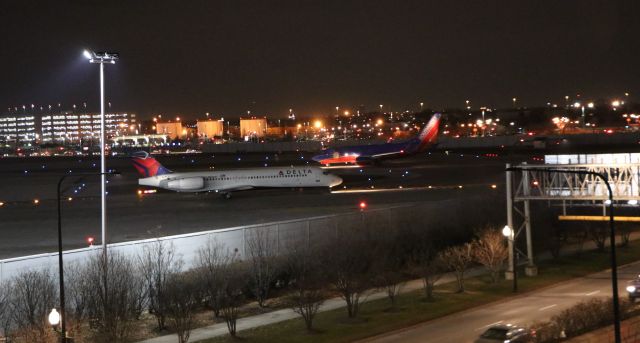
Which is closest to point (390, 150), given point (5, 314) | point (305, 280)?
point (305, 280)

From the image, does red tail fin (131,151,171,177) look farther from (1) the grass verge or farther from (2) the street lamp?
(2) the street lamp

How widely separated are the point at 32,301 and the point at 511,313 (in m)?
20.0

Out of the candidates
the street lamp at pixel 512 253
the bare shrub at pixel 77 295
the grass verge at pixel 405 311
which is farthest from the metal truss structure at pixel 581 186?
the bare shrub at pixel 77 295

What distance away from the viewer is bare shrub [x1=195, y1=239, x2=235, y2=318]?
3291cm

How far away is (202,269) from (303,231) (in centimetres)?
849

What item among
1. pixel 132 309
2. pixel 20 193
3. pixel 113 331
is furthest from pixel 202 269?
pixel 20 193

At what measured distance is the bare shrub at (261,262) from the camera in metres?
36.1

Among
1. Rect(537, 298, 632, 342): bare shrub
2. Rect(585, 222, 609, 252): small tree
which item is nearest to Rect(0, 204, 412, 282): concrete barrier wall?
Rect(585, 222, 609, 252): small tree

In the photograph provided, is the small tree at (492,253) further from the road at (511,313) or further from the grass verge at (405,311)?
the road at (511,313)

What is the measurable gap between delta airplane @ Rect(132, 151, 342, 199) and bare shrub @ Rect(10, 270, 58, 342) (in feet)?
136

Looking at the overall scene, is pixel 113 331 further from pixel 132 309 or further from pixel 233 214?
pixel 233 214

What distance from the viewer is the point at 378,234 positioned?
44.9 m

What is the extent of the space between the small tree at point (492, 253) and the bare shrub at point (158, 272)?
17.8m

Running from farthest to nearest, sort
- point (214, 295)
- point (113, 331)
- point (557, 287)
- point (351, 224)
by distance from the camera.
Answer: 1. point (351, 224)
2. point (557, 287)
3. point (214, 295)
4. point (113, 331)
